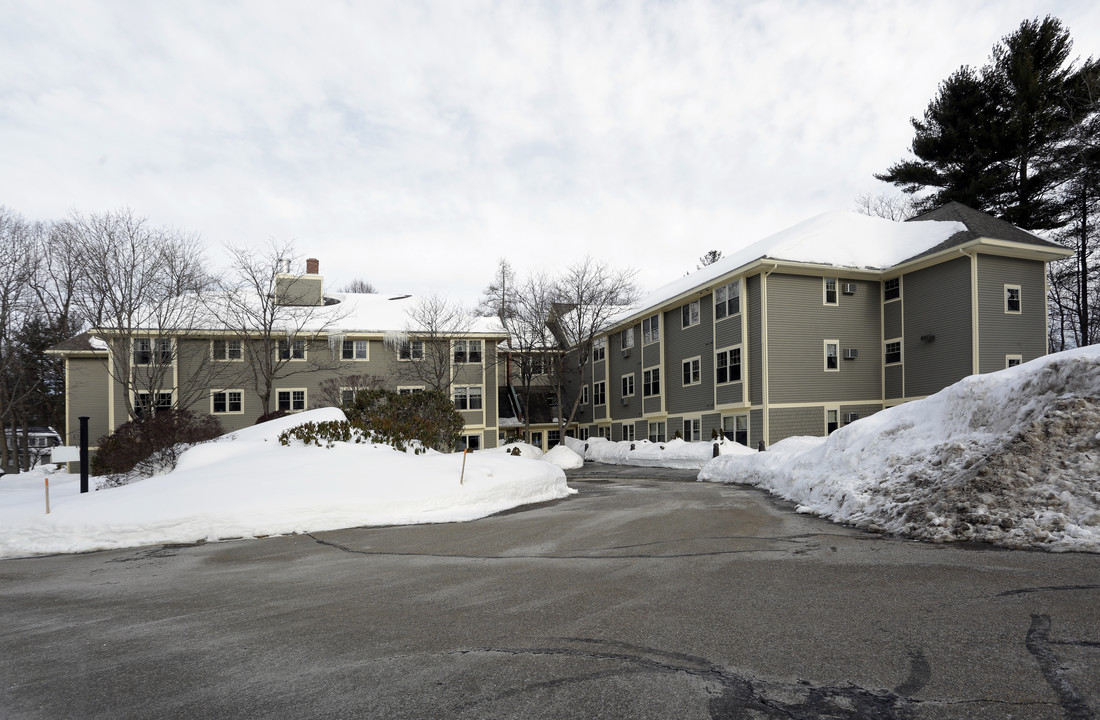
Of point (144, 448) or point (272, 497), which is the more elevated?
point (144, 448)

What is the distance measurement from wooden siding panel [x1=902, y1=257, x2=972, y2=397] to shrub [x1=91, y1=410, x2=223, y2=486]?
26046 mm

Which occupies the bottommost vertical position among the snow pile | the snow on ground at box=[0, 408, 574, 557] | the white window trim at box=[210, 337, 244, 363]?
the snow pile

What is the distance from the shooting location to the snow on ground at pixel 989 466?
762cm

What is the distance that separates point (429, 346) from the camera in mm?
36500

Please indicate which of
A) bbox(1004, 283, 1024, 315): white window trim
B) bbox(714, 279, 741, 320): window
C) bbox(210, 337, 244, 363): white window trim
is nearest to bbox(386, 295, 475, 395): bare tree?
bbox(210, 337, 244, 363): white window trim

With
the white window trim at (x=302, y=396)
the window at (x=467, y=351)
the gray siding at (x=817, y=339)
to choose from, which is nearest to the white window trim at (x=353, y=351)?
the white window trim at (x=302, y=396)

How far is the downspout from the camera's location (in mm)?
27547

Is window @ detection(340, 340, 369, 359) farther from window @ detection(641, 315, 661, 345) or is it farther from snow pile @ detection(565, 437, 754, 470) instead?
window @ detection(641, 315, 661, 345)

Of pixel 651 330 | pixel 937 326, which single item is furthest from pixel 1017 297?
pixel 651 330

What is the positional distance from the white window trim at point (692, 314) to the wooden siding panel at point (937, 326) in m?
8.72

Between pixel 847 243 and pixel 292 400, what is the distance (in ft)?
92.4

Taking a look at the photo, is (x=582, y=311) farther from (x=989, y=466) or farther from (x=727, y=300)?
(x=989, y=466)

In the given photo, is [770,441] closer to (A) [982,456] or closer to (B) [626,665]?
(A) [982,456]

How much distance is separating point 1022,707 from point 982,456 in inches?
250
